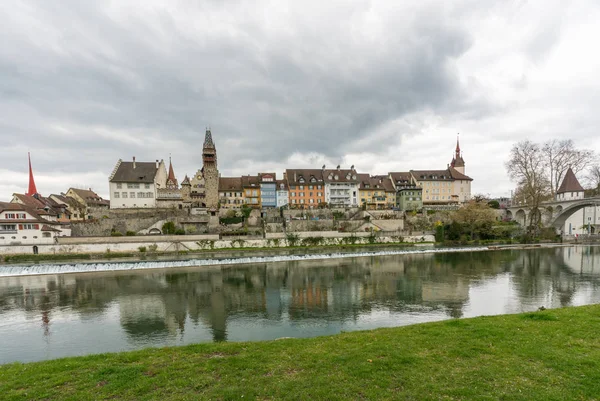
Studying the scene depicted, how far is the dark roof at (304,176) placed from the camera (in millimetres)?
56281

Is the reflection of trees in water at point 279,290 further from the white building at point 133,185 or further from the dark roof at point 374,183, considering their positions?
the dark roof at point 374,183

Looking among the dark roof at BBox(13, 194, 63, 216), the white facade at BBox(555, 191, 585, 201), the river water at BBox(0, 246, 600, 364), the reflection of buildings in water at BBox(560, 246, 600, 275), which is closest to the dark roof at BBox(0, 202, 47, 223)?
the dark roof at BBox(13, 194, 63, 216)

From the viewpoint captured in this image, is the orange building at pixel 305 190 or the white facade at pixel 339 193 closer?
the orange building at pixel 305 190

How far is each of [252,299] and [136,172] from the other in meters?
41.6

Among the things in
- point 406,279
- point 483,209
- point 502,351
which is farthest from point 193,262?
point 483,209

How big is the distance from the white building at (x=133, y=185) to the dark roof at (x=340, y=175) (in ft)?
108

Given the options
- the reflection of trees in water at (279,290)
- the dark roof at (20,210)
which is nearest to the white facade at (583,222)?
the reflection of trees in water at (279,290)

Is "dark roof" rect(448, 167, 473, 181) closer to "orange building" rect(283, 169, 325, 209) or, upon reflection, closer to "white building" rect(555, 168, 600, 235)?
"white building" rect(555, 168, 600, 235)

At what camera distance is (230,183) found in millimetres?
54312

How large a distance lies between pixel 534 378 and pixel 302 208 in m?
45.8

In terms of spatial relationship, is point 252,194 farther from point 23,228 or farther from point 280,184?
point 23,228

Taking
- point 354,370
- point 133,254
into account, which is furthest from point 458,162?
point 354,370

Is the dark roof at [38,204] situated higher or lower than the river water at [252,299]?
higher

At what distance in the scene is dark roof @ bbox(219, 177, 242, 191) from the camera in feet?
174
